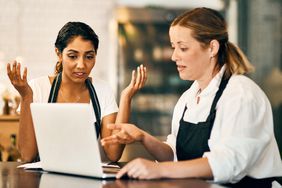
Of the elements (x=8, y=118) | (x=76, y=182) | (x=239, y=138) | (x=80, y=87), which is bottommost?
(x=8, y=118)

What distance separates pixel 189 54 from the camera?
7.93 ft

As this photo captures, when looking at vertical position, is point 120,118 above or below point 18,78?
below

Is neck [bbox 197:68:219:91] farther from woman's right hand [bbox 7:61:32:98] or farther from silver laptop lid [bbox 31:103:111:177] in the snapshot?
woman's right hand [bbox 7:61:32:98]

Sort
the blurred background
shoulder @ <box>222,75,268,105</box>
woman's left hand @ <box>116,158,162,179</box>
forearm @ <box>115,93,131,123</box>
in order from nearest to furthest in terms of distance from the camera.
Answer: woman's left hand @ <box>116,158,162,179</box>, shoulder @ <box>222,75,268,105</box>, forearm @ <box>115,93,131,123</box>, the blurred background

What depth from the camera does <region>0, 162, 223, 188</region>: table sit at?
1.95 meters

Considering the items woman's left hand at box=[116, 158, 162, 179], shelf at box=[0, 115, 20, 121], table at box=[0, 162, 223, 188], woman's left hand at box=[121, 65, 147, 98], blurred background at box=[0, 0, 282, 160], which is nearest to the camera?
table at box=[0, 162, 223, 188]

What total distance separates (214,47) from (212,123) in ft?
1.03

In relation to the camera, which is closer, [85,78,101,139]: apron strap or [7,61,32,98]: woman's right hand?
[7,61,32,98]: woman's right hand

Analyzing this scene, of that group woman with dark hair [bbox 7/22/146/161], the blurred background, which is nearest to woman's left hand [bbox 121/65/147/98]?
woman with dark hair [bbox 7/22/146/161]

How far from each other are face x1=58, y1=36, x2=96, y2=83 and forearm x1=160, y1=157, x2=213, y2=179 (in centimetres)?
99

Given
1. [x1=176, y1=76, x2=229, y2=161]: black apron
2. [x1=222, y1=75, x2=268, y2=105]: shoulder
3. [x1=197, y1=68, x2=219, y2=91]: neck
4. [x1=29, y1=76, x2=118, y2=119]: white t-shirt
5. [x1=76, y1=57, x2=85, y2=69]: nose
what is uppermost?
[x1=76, y1=57, x2=85, y2=69]: nose

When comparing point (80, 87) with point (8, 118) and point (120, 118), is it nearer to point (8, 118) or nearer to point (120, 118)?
point (120, 118)

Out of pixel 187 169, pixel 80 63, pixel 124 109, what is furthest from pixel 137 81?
pixel 187 169

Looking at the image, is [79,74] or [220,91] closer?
[220,91]
